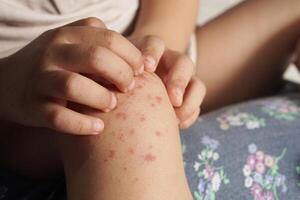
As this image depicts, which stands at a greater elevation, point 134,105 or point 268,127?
point 134,105

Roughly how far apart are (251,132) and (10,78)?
0.29 m

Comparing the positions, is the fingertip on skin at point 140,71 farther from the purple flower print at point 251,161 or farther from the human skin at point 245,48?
the human skin at point 245,48

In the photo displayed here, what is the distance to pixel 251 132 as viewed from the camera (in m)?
0.64

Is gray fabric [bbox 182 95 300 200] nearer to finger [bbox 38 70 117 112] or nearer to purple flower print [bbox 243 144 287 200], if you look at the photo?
purple flower print [bbox 243 144 287 200]

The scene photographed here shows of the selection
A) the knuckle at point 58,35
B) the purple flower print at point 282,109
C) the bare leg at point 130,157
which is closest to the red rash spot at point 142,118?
the bare leg at point 130,157

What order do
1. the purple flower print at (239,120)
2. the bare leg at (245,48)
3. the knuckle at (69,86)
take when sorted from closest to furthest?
the knuckle at (69,86) → the purple flower print at (239,120) → the bare leg at (245,48)

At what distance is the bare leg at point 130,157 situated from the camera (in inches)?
17.7

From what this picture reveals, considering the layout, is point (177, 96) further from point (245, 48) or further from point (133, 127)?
point (245, 48)

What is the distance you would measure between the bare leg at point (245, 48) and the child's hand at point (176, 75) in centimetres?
24

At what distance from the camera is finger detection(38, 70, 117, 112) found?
448mm

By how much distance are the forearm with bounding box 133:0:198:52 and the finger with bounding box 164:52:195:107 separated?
0.17 m

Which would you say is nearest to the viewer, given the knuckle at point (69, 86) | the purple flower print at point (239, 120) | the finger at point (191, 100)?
the knuckle at point (69, 86)

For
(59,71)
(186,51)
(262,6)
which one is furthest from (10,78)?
→ (262,6)

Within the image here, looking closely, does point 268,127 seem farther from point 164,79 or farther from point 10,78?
point 10,78
